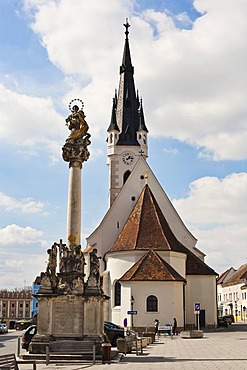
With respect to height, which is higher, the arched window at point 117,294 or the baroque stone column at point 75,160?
the baroque stone column at point 75,160

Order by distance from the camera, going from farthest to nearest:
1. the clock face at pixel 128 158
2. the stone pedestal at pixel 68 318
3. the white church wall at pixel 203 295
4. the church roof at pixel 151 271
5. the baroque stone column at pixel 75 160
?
the clock face at pixel 128 158 < the white church wall at pixel 203 295 < the church roof at pixel 151 271 < the baroque stone column at pixel 75 160 < the stone pedestal at pixel 68 318

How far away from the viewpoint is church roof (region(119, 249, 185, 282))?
4231 centimetres

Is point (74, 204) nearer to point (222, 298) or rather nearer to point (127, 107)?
point (127, 107)

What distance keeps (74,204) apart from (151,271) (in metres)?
18.4

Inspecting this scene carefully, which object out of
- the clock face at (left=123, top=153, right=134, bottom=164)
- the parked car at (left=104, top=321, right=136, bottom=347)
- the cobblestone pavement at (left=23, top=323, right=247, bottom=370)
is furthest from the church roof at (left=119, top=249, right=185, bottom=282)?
the clock face at (left=123, top=153, right=134, bottom=164)

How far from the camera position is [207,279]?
49250 mm

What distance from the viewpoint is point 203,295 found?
4888cm

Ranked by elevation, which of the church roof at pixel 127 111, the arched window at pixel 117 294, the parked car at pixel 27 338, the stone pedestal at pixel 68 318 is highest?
the church roof at pixel 127 111

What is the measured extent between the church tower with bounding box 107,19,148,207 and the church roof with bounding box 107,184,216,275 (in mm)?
13809

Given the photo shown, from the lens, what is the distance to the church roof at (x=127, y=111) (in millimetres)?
67125

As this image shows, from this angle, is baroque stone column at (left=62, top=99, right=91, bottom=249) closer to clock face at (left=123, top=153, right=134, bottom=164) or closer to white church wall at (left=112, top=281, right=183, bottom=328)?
white church wall at (left=112, top=281, right=183, bottom=328)

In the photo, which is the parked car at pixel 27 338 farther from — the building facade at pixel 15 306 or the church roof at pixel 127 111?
the building facade at pixel 15 306

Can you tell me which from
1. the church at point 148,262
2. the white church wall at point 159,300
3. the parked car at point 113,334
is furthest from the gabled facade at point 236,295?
the parked car at point 113,334

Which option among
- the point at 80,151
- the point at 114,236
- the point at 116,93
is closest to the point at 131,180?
the point at 114,236
